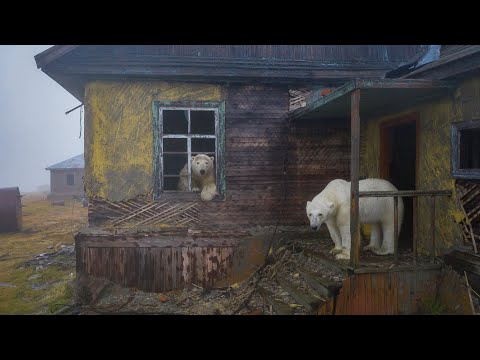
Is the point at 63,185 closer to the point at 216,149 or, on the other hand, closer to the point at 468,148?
the point at 216,149

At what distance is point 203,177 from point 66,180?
26.0 meters

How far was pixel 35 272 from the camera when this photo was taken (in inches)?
376

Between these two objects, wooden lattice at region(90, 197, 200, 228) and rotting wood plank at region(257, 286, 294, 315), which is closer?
rotting wood plank at region(257, 286, 294, 315)

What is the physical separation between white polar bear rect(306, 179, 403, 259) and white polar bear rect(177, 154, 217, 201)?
226 centimetres

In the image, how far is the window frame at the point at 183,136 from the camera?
22.5 ft

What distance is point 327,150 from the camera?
7.45 meters

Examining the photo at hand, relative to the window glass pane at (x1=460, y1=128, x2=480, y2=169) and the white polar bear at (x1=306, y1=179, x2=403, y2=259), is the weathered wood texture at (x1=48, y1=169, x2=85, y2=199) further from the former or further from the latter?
the window glass pane at (x1=460, y1=128, x2=480, y2=169)

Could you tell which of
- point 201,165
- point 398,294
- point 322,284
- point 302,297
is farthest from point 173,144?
point 398,294

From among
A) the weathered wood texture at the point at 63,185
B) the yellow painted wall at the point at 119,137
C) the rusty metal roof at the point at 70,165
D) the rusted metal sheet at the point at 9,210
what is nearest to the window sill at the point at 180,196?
the yellow painted wall at the point at 119,137

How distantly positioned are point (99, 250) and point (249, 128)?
12.6ft

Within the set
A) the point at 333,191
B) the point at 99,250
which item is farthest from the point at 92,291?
the point at 333,191

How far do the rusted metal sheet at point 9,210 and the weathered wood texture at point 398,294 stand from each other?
16.2 meters

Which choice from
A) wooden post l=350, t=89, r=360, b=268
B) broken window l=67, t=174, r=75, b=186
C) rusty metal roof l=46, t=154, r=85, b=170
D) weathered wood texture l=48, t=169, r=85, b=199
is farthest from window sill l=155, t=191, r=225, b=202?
broken window l=67, t=174, r=75, b=186

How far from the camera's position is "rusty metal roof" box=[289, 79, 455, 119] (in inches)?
187
